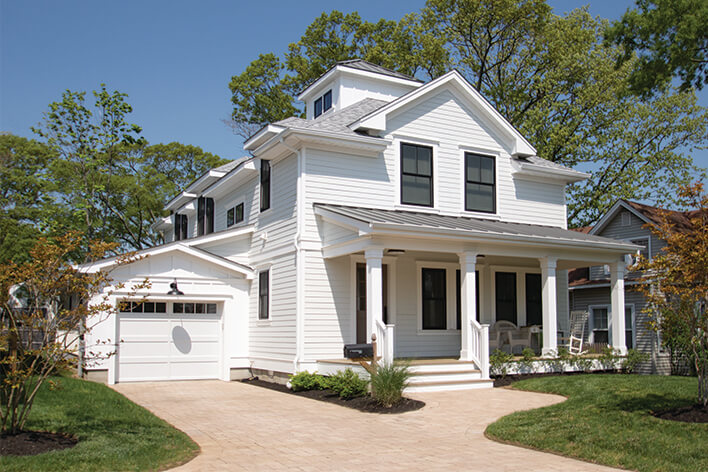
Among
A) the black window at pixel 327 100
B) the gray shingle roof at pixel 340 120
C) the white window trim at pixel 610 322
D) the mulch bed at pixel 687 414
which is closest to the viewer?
the mulch bed at pixel 687 414

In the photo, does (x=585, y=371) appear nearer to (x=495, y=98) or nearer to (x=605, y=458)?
(x=605, y=458)

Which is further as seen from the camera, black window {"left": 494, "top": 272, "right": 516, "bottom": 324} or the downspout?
black window {"left": 494, "top": 272, "right": 516, "bottom": 324}

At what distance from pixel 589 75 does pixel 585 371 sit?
18.9 metres

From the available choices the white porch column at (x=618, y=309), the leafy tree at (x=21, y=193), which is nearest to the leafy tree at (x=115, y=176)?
the leafy tree at (x=21, y=193)

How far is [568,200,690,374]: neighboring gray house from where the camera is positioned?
2323 centimetres

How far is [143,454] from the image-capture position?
25.9 feet

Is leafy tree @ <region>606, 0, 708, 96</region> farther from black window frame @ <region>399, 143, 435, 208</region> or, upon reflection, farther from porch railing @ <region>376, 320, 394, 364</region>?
porch railing @ <region>376, 320, 394, 364</region>

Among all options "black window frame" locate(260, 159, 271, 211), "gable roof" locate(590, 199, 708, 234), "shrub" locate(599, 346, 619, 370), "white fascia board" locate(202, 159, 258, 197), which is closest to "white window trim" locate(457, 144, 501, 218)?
"shrub" locate(599, 346, 619, 370)

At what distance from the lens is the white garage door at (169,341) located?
56.4ft

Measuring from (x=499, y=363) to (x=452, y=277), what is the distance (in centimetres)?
340

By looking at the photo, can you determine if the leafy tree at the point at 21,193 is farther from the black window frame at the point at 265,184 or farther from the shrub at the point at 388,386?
the shrub at the point at 388,386

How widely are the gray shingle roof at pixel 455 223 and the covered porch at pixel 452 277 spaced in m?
0.04

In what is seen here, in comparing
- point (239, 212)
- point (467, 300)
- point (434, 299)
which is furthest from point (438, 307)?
point (239, 212)

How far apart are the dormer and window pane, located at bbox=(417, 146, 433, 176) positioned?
4.59 m
